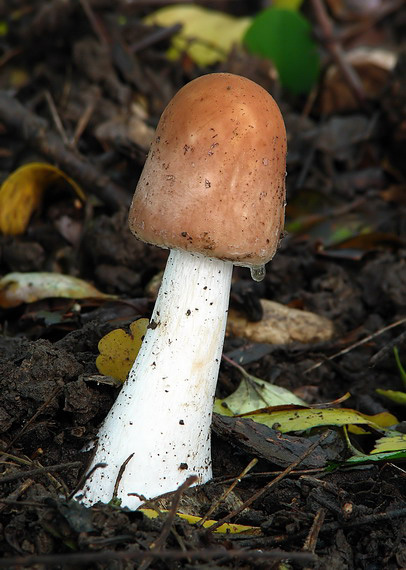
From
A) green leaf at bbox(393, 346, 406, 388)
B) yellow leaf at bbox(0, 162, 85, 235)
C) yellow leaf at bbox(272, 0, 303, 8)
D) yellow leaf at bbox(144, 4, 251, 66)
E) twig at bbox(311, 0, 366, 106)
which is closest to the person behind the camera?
green leaf at bbox(393, 346, 406, 388)

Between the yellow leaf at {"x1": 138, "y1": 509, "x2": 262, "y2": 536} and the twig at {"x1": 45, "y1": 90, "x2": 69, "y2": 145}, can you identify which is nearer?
the yellow leaf at {"x1": 138, "y1": 509, "x2": 262, "y2": 536}

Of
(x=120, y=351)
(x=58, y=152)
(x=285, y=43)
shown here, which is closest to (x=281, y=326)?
(x=120, y=351)

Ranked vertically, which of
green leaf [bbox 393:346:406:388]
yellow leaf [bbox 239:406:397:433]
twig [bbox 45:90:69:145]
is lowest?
green leaf [bbox 393:346:406:388]

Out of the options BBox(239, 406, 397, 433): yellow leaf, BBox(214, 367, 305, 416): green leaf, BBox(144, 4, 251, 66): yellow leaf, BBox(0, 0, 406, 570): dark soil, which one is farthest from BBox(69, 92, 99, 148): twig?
BBox(239, 406, 397, 433): yellow leaf

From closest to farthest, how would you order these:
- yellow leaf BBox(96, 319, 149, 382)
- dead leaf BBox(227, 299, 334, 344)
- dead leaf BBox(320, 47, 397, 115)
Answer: yellow leaf BBox(96, 319, 149, 382), dead leaf BBox(227, 299, 334, 344), dead leaf BBox(320, 47, 397, 115)

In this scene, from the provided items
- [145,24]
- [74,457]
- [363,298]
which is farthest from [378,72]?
Result: [74,457]

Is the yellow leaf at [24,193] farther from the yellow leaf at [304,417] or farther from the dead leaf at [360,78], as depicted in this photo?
the dead leaf at [360,78]

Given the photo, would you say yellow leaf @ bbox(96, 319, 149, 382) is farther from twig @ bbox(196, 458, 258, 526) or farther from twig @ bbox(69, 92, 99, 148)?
twig @ bbox(69, 92, 99, 148)
